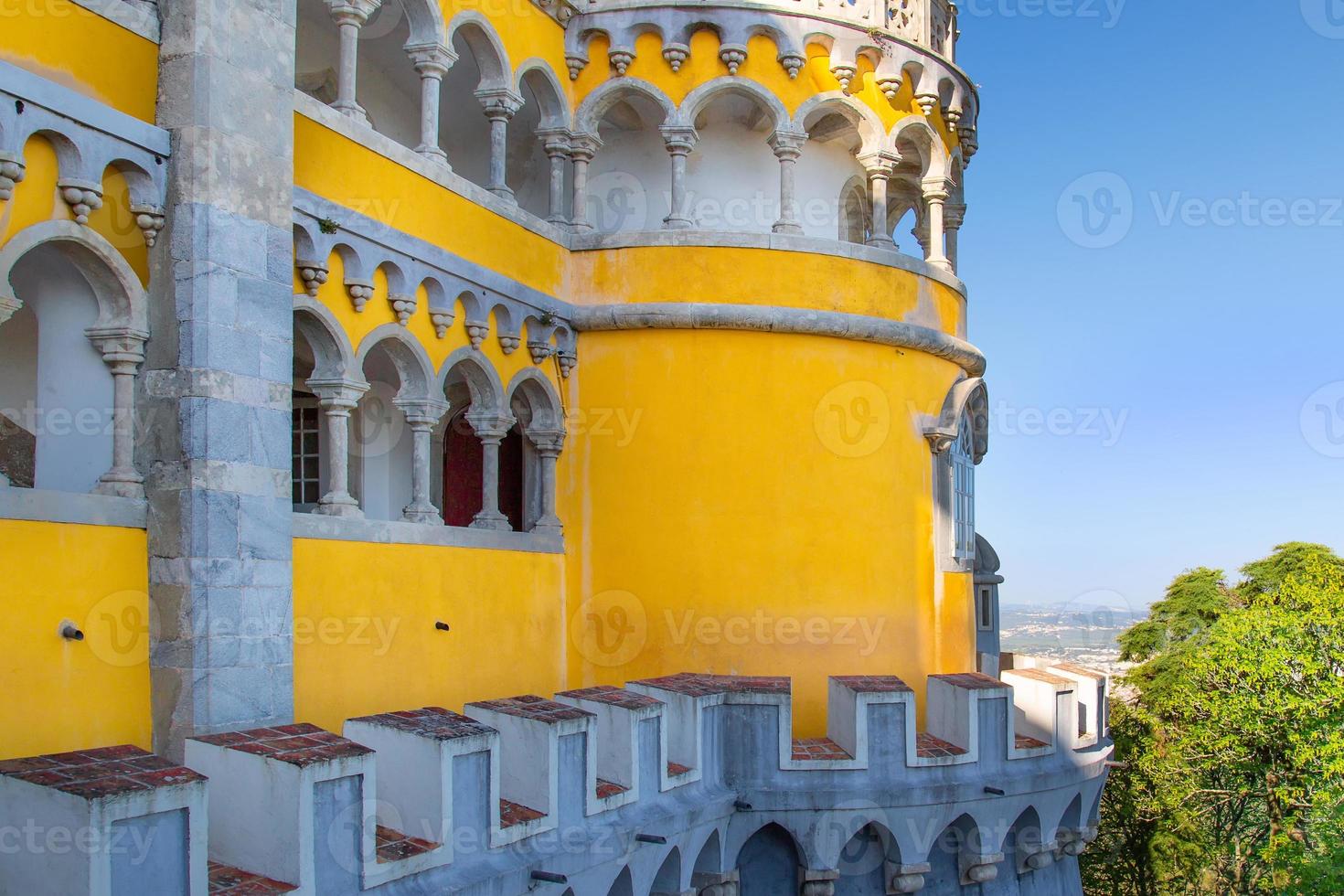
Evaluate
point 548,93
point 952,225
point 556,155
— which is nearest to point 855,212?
point 952,225

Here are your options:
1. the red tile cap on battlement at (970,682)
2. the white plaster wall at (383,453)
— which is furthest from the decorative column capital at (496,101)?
the red tile cap on battlement at (970,682)

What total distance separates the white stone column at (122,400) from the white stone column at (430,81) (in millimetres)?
3510

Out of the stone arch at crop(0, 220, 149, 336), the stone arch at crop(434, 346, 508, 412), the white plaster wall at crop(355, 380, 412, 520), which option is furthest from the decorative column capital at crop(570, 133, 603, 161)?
the stone arch at crop(0, 220, 149, 336)

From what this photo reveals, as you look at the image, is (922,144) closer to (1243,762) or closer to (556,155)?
(556,155)

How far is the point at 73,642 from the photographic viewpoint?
6.83 metres

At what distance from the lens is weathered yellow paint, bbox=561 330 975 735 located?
11.9m

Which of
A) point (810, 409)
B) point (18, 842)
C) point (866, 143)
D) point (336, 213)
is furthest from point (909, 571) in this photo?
point (18, 842)

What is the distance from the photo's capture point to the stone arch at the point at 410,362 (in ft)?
32.1

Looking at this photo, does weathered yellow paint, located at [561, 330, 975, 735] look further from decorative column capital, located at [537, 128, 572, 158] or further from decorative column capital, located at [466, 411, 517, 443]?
decorative column capital, located at [537, 128, 572, 158]

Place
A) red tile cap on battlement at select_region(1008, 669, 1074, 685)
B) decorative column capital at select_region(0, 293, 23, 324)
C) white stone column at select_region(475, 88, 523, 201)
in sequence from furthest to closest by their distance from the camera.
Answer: red tile cap on battlement at select_region(1008, 669, 1074, 685), white stone column at select_region(475, 88, 523, 201), decorative column capital at select_region(0, 293, 23, 324)

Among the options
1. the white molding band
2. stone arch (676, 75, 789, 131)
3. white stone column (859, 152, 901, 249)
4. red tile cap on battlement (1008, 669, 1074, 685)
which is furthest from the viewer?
white stone column (859, 152, 901, 249)

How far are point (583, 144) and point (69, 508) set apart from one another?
6.72 m

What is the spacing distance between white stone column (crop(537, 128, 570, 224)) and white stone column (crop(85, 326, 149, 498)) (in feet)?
18.1

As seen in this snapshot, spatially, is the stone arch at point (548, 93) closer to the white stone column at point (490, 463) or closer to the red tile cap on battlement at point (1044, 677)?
the white stone column at point (490, 463)
